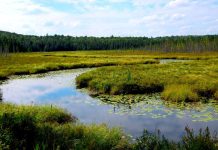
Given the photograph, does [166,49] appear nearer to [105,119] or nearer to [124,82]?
[124,82]

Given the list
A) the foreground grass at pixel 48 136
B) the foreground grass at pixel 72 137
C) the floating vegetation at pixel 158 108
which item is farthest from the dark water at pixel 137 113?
the foreground grass at pixel 72 137

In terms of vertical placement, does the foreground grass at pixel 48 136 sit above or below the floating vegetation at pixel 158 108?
above

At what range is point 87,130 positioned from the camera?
14.2 metres

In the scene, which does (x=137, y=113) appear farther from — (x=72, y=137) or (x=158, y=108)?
(x=72, y=137)

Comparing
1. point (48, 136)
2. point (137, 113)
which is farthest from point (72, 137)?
point (137, 113)

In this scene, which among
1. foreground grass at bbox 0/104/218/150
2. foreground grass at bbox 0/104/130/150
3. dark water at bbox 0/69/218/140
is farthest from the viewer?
dark water at bbox 0/69/218/140

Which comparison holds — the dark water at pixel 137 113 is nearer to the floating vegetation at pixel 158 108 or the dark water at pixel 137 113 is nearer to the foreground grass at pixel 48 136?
the floating vegetation at pixel 158 108

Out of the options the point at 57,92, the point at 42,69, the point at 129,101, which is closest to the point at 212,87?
the point at 129,101

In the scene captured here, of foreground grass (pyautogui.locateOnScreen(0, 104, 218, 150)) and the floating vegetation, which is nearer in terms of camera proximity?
foreground grass (pyautogui.locateOnScreen(0, 104, 218, 150))

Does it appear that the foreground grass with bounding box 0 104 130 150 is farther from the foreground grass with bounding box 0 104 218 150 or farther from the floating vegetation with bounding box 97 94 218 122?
the floating vegetation with bounding box 97 94 218 122

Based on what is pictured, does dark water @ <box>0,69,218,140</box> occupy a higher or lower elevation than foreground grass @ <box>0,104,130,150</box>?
lower

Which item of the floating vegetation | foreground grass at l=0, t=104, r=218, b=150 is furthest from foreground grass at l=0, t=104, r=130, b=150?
the floating vegetation

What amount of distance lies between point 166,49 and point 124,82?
440 ft

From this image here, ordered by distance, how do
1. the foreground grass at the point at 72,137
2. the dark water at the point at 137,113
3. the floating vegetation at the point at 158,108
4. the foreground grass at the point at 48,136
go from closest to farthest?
1. the foreground grass at the point at 72,137
2. the foreground grass at the point at 48,136
3. the dark water at the point at 137,113
4. the floating vegetation at the point at 158,108
